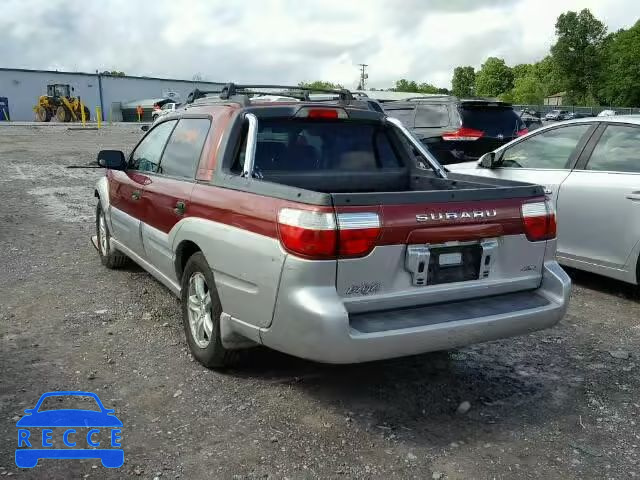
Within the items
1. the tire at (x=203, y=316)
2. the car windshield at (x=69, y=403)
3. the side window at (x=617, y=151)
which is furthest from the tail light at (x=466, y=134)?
the car windshield at (x=69, y=403)

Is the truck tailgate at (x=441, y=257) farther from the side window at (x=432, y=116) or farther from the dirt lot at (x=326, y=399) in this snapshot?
the side window at (x=432, y=116)

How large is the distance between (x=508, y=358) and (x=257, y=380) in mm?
1806

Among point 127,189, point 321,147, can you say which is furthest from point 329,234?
point 127,189

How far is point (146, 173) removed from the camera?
5.18m

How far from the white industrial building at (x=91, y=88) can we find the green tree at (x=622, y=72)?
4777 centimetres

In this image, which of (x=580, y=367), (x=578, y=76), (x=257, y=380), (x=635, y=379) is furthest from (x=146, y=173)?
(x=578, y=76)

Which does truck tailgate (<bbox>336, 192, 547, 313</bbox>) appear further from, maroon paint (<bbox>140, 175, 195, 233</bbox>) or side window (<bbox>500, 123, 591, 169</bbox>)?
side window (<bbox>500, 123, 591, 169</bbox>)

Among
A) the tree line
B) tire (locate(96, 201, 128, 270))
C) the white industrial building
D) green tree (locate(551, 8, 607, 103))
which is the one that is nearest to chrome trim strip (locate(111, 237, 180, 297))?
tire (locate(96, 201, 128, 270))

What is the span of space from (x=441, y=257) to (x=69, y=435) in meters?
2.19

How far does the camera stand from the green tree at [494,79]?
12588cm

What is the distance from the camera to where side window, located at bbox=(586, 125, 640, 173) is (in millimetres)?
5562

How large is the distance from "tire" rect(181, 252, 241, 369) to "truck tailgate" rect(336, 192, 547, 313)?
3.42 ft

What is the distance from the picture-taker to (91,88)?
58.9 meters

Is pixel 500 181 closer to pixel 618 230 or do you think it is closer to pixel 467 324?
pixel 467 324
